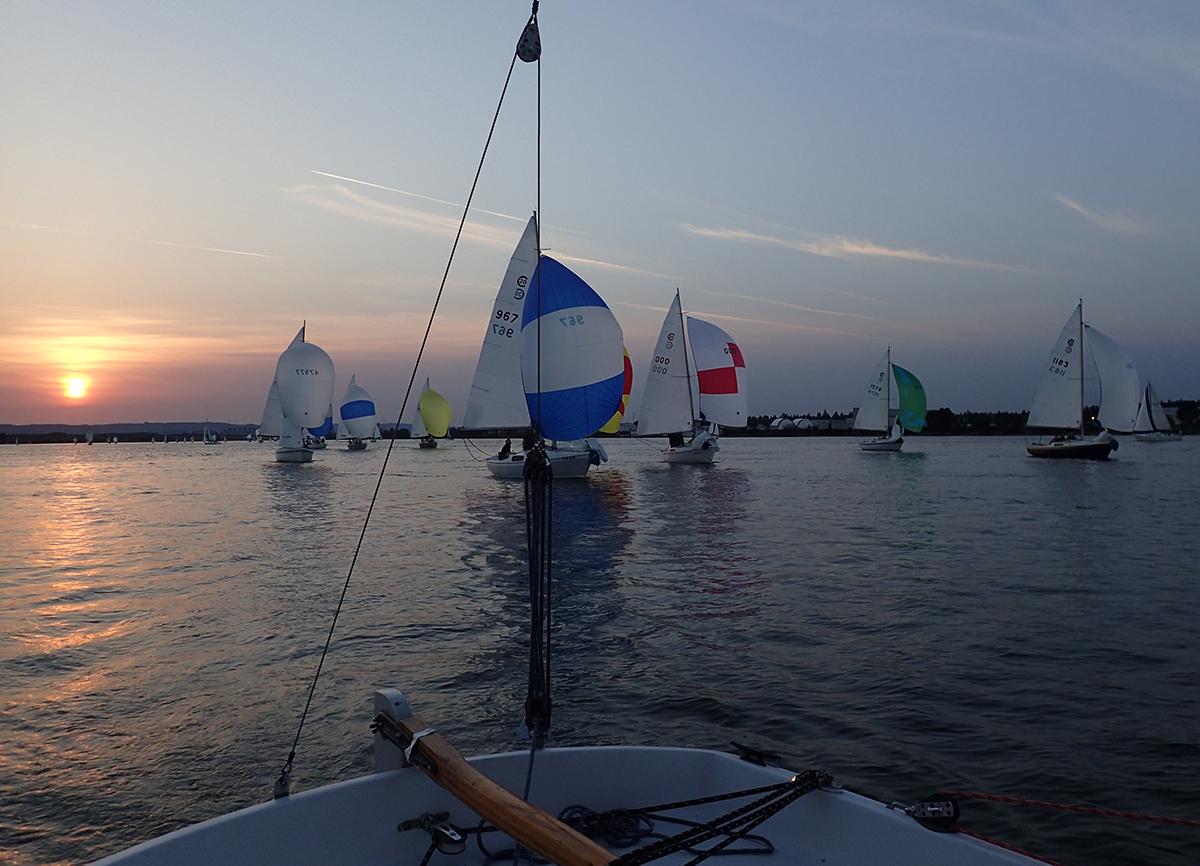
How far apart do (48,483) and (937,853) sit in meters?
48.1

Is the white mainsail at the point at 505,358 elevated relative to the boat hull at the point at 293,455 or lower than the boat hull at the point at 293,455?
elevated

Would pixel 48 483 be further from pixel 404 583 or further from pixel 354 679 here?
pixel 354 679

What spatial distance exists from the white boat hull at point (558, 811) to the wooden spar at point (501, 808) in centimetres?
19

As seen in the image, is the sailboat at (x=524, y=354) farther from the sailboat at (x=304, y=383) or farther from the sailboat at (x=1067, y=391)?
the sailboat at (x=1067, y=391)

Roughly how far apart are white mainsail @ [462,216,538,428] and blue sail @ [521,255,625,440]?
64.4 inches

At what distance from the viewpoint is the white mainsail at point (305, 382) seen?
48.9 metres

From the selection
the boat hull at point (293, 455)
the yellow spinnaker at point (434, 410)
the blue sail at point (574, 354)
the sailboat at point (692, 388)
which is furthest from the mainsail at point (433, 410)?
the blue sail at point (574, 354)

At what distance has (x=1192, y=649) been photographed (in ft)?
27.9

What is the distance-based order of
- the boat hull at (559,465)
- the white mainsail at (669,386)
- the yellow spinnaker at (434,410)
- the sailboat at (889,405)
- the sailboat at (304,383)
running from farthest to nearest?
the yellow spinnaker at (434,410), the sailboat at (889,405), the sailboat at (304,383), the white mainsail at (669,386), the boat hull at (559,465)

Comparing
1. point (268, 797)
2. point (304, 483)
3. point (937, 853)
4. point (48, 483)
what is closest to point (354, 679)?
point (268, 797)

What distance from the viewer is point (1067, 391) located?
149 feet

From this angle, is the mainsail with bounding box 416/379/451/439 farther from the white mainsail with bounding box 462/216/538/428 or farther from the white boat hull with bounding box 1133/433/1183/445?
the white boat hull with bounding box 1133/433/1183/445

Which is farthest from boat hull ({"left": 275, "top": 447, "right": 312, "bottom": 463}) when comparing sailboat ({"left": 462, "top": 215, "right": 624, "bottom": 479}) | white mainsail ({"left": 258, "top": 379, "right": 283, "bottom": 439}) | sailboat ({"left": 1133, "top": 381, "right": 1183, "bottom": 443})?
sailboat ({"left": 1133, "top": 381, "right": 1183, "bottom": 443})

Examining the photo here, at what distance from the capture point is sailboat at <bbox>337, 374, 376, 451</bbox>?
80.4m
